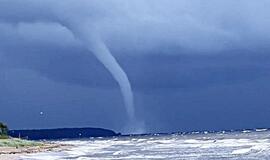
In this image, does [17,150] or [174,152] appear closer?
[174,152]

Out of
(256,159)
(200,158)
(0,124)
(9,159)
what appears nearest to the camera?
(256,159)

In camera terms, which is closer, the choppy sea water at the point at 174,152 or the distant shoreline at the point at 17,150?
the choppy sea water at the point at 174,152

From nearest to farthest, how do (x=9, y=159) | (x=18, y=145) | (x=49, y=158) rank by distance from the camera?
(x=9, y=159) → (x=49, y=158) → (x=18, y=145)

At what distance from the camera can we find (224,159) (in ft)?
177

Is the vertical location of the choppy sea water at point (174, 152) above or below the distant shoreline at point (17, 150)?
below

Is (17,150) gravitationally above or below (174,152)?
above

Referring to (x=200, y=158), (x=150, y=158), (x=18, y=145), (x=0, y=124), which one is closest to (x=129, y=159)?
(x=150, y=158)

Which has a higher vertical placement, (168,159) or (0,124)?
(0,124)

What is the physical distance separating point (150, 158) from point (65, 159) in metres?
9.46

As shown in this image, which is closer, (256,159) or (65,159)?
(256,159)

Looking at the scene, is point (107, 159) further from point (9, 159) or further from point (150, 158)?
point (9, 159)

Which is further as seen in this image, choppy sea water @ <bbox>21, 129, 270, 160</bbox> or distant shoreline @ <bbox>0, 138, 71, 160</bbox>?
distant shoreline @ <bbox>0, 138, 71, 160</bbox>

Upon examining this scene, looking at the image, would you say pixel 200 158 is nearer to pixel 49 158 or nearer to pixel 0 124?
pixel 49 158

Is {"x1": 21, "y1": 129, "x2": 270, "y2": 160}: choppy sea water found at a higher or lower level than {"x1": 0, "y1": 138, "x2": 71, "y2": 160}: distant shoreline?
lower
